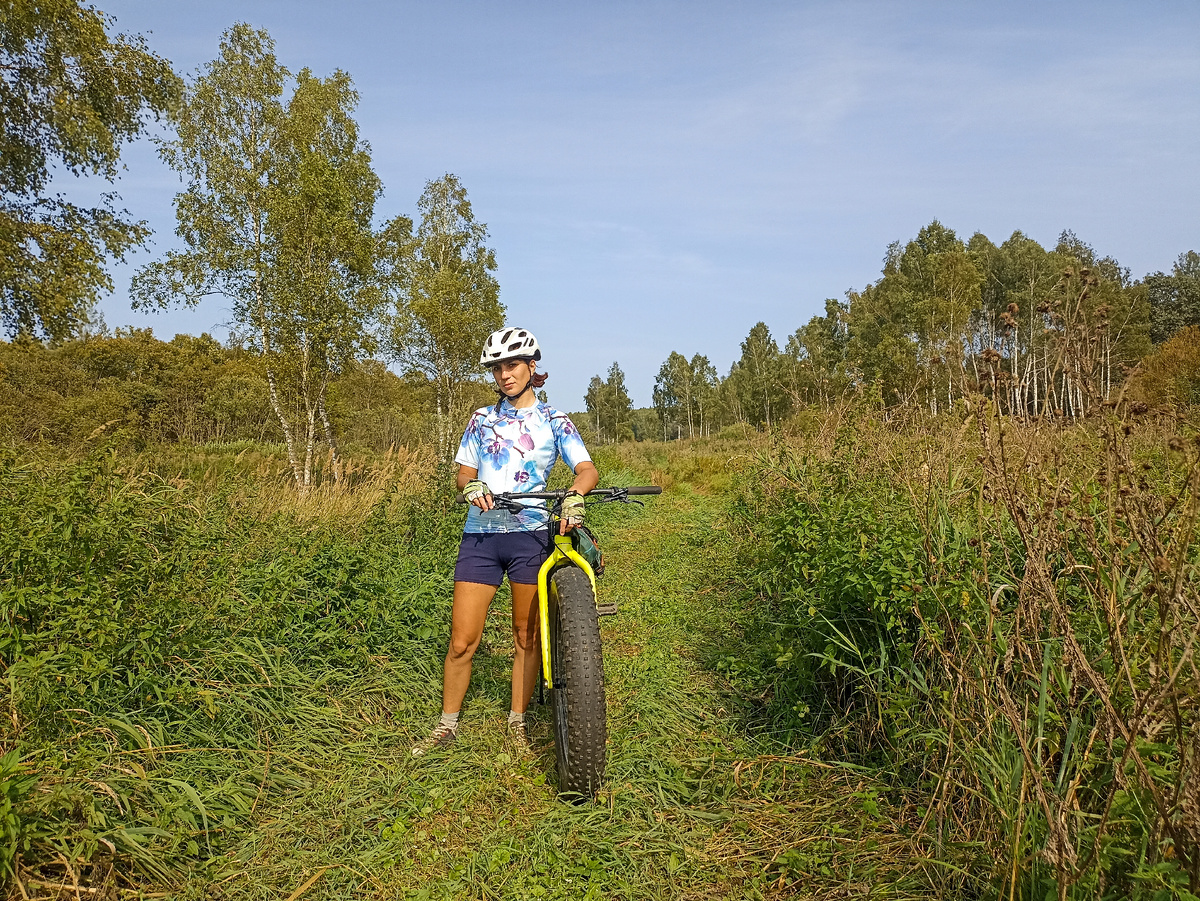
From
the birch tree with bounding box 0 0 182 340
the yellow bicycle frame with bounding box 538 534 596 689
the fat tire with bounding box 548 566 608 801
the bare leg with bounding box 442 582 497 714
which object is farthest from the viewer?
the birch tree with bounding box 0 0 182 340

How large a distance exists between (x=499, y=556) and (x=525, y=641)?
1.66 feet

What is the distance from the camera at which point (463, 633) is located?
354 centimetres

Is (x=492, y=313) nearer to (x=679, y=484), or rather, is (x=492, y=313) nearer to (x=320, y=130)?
(x=320, y=130)

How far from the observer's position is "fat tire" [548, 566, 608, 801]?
9.89ft

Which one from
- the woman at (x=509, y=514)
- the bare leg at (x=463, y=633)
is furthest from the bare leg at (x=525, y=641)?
the bare leg at (x=463, y=633)

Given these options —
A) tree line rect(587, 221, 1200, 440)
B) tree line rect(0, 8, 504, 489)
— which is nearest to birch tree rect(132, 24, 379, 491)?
tree line rect(0, 8, 504, 489)

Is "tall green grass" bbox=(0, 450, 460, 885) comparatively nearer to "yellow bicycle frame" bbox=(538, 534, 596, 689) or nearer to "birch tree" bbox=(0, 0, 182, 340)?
"yellow bicycle frame" bbox=(538, 534, 596, 689)

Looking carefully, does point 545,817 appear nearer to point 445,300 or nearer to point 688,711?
point 688,711

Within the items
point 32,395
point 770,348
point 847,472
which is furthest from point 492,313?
point 847,472

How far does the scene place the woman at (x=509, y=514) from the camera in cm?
350

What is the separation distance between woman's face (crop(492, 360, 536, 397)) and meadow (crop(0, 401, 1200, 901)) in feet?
6.25

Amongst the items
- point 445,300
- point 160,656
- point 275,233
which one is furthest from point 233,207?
point 160,656

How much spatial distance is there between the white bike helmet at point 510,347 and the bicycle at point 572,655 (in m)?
0.71

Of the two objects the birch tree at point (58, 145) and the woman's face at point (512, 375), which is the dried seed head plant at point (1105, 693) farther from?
the birch tree at point (58, 145)
